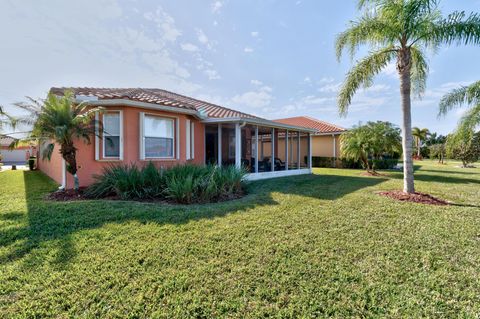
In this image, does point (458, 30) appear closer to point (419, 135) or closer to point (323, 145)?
point (323, 145)

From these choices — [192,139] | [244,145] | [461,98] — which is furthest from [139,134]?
[461,98]

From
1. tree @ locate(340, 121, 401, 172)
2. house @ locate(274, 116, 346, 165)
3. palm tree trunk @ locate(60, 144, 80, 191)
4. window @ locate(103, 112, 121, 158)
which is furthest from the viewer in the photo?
house @ locate(274, 116, 346, 165)

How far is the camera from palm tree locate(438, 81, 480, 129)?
1143 centimetres

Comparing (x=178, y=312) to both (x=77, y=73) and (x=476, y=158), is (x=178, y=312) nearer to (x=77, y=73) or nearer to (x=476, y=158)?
(x=77, y=73)

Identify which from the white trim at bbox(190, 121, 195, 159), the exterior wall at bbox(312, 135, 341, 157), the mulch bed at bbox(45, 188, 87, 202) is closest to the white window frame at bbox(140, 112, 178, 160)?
the white trim at bbox(190, 121, 195, 159)

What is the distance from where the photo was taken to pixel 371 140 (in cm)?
1664

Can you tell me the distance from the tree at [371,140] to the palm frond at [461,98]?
4.97 metres

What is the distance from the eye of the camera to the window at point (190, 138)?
1234 centimetres

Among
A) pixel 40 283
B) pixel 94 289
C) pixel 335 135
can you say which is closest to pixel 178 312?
pixel 94 289

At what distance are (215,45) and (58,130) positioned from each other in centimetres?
1182

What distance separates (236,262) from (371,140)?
1587 cm

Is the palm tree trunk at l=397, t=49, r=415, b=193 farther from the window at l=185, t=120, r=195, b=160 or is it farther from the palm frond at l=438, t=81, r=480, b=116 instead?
the window at l=185, t=120, r=195, b=160

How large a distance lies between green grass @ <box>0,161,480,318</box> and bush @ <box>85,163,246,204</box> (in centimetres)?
114

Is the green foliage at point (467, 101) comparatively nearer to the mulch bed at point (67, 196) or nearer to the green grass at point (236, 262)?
the green grass at point (236, 262)
